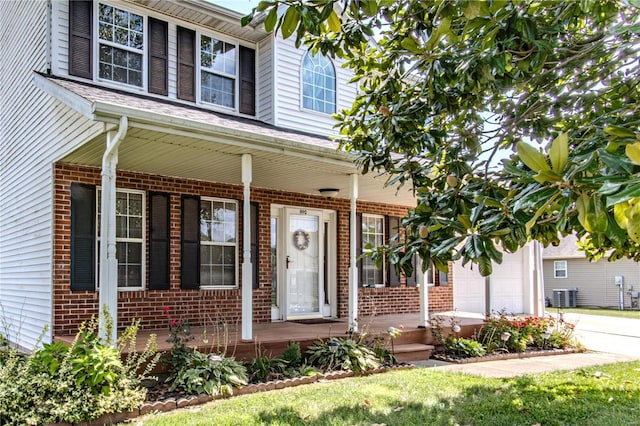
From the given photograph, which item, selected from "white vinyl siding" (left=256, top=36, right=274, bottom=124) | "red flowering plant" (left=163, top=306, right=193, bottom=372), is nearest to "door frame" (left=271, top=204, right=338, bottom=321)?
"white vinyl siding" (left=256, top=36, right=274, bottom=124)

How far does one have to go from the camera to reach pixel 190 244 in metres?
8.55

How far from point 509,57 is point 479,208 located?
61.3 inches

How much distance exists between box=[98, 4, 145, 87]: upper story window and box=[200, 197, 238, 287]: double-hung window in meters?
2.34

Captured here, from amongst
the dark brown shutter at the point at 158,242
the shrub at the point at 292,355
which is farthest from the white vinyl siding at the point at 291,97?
the shrub at the point at 292,355

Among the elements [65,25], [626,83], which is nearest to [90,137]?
[65,25]

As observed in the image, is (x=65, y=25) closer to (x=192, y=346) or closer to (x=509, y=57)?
(x=192, y=346)

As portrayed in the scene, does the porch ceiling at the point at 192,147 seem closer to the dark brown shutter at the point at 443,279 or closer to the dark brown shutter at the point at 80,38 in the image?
the dark brown shutter at the point at 80,38

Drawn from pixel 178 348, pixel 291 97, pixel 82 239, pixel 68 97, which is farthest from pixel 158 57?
pixel 178 348

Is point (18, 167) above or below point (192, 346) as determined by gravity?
above

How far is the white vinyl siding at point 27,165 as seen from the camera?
24.5 feet

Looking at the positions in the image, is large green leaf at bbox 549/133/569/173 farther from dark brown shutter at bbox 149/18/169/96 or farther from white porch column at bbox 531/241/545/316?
white porch column at bbox 531/241/545/316

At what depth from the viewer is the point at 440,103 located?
15.5 ft

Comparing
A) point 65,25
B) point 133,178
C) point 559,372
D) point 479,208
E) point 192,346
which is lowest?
point 559,372

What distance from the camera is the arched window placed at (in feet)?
33.5
